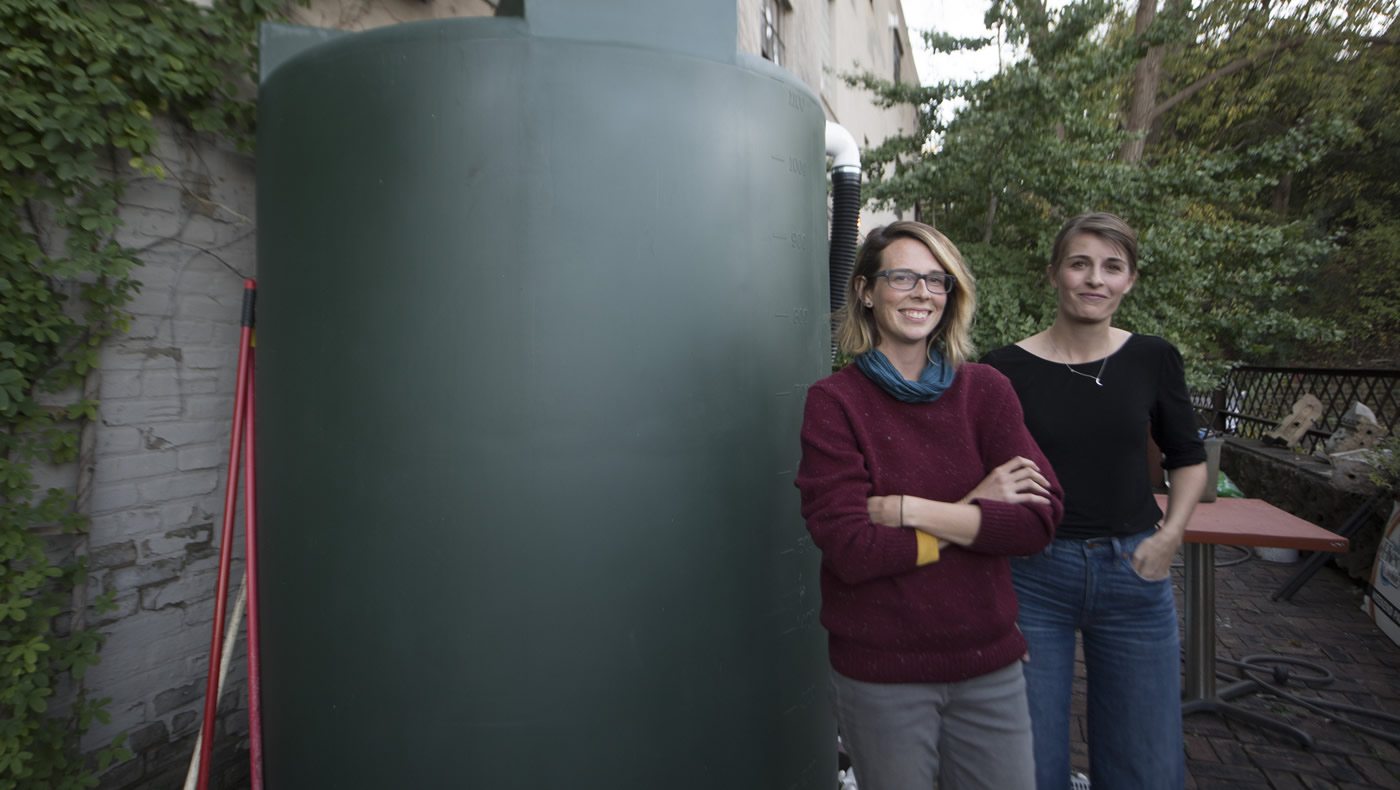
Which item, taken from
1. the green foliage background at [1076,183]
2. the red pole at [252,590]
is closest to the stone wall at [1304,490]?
the green foliage background at [1076,183]

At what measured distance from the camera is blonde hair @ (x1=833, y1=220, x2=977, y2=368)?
4.93 feet

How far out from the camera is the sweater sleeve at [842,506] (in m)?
1.30

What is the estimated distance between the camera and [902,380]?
4.62 feet

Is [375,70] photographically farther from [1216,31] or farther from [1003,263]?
[1216,31]

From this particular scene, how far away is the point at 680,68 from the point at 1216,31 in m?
13.7

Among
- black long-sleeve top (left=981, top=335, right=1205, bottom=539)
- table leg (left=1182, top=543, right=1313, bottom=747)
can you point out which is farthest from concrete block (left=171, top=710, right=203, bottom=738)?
table leg (left=1182, top=543, right=1313, bottom=747)

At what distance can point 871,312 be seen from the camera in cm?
154

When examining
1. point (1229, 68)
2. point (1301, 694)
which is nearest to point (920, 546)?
point (1301, 694)

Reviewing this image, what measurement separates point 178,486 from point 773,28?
20.5 feet

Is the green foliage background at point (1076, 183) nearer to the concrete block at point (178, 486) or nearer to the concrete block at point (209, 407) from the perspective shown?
the concrete block at point (209, 407)

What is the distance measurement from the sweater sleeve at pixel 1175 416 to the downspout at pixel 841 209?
Result: 1.09m

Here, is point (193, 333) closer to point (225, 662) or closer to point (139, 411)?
point (139, 411)

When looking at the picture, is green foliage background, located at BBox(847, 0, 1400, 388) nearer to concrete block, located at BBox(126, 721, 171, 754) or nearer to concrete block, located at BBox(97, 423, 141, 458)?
concrete block, located at BBox(97, 423, 141, 458)

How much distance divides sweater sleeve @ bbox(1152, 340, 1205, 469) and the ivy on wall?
8.31ft
